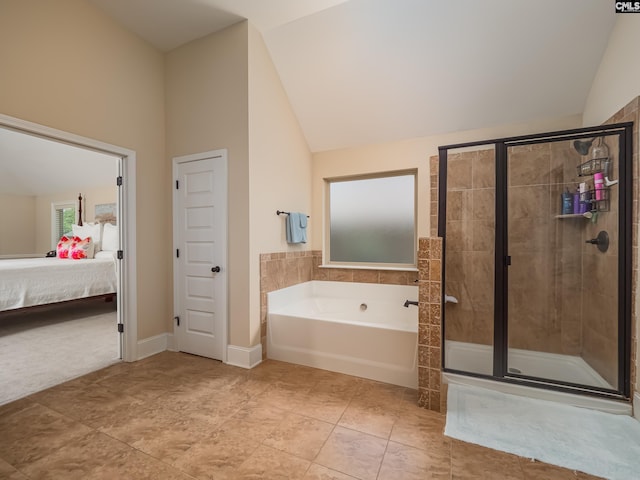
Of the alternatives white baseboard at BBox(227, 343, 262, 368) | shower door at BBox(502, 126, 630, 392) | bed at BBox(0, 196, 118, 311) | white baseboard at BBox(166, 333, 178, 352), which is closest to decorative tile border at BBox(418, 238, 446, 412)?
shower door at BBox(502, 126, 630, 392)

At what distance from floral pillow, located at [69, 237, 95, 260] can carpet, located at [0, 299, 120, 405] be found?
89cm

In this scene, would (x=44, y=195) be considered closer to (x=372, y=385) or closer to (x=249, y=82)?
(x=249, y=82)

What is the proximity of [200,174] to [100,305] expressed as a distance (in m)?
4.02

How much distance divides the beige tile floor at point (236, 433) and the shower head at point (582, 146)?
2.24m

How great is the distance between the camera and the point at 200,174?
112 inches

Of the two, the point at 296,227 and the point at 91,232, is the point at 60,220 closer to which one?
the point at 91,232

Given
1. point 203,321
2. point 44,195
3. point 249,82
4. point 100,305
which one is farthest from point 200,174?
point 44,195

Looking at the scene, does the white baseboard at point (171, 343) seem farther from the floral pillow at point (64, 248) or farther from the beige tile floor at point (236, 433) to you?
the floral pillow at point (64, 248)

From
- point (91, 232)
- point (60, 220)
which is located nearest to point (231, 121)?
point (91, 232)

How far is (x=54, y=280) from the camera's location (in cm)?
391

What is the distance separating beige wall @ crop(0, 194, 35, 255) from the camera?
5754mm

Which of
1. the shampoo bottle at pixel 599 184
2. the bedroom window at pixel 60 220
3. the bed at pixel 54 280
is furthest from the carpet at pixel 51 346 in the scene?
the shampoo bottle at pixel 599 184

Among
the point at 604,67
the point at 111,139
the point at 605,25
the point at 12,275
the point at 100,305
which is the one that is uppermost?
the point at 605,25

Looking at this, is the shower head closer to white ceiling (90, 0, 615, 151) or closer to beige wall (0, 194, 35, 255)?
white ceiling (90, 0, 615, 151)
